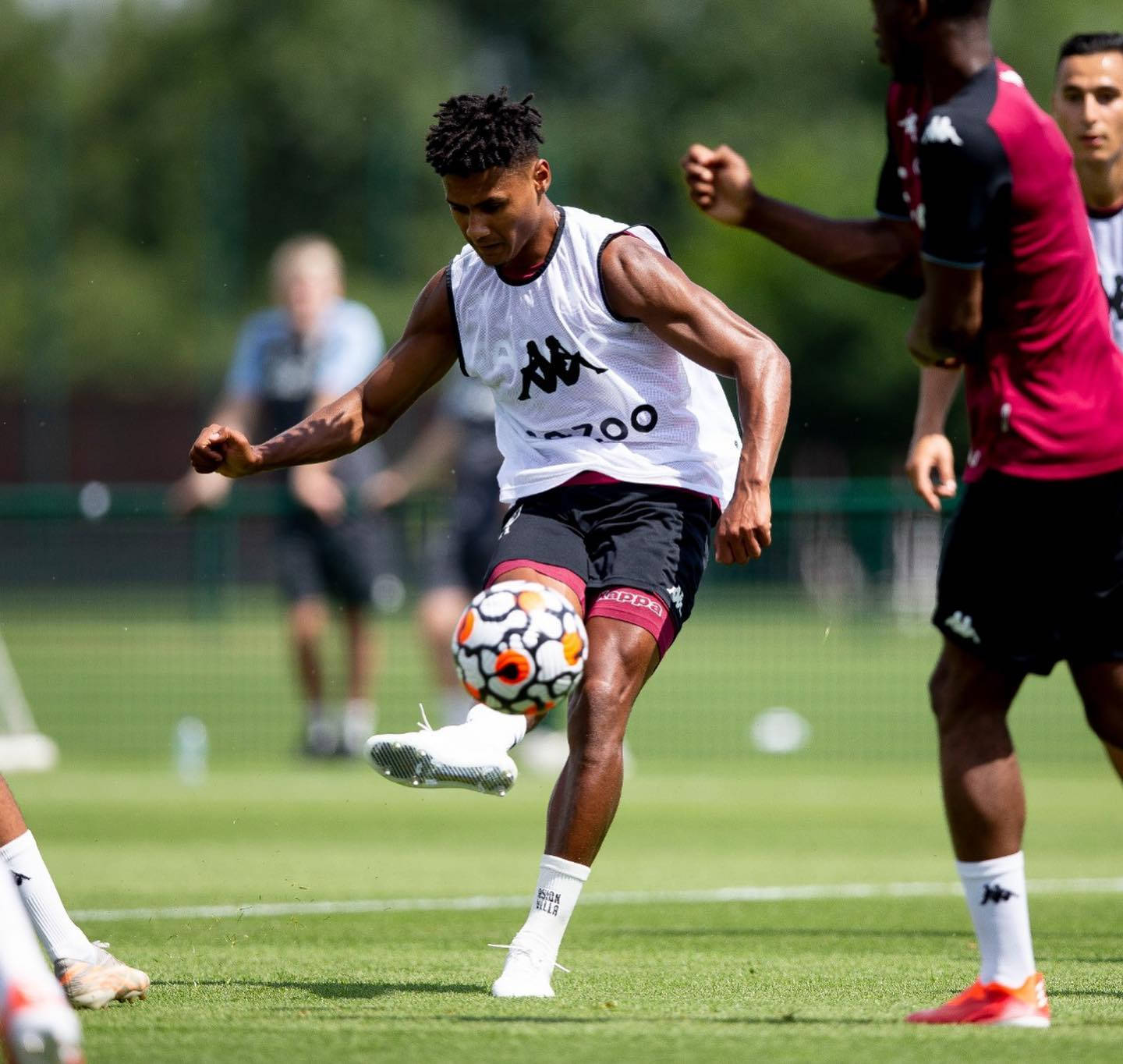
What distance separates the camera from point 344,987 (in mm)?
5473

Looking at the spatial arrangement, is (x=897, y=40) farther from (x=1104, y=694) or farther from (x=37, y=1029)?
(x=37, y=1029)

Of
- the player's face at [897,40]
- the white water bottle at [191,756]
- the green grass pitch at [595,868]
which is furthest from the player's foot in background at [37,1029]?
the white water bottle at [191,756]

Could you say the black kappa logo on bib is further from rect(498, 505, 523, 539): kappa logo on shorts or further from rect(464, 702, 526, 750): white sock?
rect(464, 702, 526, 750): white sock

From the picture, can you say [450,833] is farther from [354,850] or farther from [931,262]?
[931,262]

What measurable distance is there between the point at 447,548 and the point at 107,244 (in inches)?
1699

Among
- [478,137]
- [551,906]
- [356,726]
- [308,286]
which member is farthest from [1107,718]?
[308,286]

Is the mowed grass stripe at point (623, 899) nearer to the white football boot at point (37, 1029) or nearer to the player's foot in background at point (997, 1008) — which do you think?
the player's foot in background at point (997, 1008)

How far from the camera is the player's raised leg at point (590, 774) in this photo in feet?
17.8

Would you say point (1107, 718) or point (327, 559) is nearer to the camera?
point (1107, 718)

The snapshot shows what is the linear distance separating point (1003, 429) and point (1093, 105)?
234cm

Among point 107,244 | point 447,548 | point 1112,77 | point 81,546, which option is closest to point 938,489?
point 1112,77

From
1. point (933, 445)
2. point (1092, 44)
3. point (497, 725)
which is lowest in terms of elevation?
point (497, 725)

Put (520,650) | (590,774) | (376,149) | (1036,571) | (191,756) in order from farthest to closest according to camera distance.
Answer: (376,149), (191,756), (590,774), (520,650), (1036,571)

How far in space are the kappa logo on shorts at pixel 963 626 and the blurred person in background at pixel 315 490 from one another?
28.3ft
